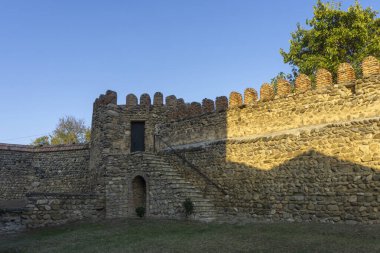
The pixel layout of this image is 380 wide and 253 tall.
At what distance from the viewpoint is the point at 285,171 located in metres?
12.0

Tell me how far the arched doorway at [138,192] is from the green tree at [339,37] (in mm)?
11007

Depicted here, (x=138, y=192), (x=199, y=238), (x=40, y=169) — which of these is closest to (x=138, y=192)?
(x=138, y=192)

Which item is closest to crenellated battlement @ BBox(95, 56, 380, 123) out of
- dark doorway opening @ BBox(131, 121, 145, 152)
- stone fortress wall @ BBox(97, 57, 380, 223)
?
stone fortress wall @ BBox(97, 57, 380, 223)

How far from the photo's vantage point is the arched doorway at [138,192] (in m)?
15.6

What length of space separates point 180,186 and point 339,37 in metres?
11.9

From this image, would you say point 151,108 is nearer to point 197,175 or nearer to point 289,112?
point 197,175

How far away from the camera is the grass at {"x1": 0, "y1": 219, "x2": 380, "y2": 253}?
7.93 metres

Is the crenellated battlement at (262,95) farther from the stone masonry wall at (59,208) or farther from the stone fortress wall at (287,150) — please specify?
the stone masonry wall at (59,208)

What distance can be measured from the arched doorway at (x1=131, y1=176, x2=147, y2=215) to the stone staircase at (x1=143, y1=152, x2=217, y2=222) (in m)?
0.93

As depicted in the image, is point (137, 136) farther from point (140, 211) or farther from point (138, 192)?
point (140, 211)

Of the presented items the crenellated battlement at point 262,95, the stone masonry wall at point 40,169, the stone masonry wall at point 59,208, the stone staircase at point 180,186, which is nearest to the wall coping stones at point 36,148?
the stone masonry wall at point 40,169

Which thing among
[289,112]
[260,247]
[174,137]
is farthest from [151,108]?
[260,247]

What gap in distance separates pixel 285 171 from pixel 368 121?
2.92m

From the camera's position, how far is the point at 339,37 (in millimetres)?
19562
